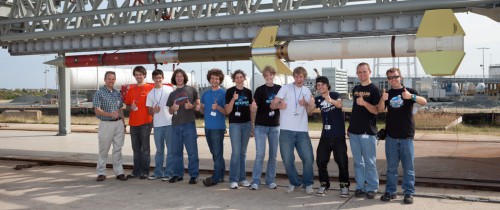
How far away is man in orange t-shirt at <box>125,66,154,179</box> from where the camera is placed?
7.65m

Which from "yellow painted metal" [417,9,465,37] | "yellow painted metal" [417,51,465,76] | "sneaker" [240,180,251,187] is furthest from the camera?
"yellow painted metal" [417,51,465,76]

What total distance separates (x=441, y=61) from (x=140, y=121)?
5054 mm

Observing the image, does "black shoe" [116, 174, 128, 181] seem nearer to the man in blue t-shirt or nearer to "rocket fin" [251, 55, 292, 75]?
the man in blue t-shirt

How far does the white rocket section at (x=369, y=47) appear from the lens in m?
7.48

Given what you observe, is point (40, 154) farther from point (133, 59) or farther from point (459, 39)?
point (459, 39)

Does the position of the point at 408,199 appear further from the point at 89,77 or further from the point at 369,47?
the point at 89,77

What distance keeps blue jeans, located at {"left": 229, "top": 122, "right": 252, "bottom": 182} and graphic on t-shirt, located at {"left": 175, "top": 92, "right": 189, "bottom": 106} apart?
0.88 metres

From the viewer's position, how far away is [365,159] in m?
6.13

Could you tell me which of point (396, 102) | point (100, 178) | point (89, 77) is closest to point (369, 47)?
point (396, 102)

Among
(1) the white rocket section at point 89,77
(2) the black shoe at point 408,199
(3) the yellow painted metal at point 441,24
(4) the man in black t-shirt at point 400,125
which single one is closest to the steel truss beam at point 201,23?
(3) the yellow painted metal at point 441,24

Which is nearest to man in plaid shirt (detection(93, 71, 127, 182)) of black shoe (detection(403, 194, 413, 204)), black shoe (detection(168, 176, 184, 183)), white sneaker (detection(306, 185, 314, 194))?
A: black shoe (detection(168, 176, 184, 183))

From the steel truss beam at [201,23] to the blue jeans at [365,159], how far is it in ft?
8.92

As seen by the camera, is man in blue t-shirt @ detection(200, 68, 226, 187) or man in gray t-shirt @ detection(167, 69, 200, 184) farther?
man in gray t-shirt @ detection(167, 69, 200, 184)

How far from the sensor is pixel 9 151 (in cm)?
1157
